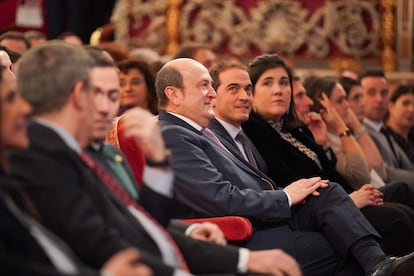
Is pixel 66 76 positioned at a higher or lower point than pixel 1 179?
higher

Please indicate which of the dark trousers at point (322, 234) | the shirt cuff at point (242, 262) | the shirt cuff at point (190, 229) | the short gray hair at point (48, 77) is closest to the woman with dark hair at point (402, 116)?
the dark trousers at point (322, 234)

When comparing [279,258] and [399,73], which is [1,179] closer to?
[279,258]

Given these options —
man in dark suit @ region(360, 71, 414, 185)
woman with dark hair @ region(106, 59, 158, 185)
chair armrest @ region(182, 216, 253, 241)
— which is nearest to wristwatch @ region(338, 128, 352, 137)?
man in dark suit @ region(360, 71, 414, 185)

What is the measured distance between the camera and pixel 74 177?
2.74 m

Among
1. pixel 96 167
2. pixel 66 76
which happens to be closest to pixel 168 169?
pixel 96 167

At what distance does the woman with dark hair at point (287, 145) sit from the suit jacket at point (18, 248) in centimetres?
253

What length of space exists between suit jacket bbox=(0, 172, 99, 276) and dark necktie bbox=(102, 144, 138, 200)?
623 millimetres

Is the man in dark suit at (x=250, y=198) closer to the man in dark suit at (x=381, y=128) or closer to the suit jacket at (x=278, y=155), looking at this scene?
the suit jacket at (x=278, y=155)

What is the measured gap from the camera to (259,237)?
13.8ft

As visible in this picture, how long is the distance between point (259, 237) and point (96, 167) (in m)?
1.43

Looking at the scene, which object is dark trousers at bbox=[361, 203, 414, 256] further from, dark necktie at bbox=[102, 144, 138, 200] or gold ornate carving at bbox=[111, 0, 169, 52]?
gold ornate carving at bbox=[111, 0, 169, 52]

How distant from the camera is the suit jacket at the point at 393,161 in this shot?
6.21m

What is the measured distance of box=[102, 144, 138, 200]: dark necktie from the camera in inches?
124

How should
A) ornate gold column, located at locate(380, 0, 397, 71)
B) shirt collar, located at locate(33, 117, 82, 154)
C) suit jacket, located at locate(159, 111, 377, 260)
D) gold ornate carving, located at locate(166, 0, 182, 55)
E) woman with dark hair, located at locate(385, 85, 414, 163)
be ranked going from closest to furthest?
shirt collar, located at locate(33, 117, 82, 154), suit jacket, located at locate(159, 111, 377, 260), woman with dark hair, located at locate(385, 85, 414, 163), ornate gold column, located at locate(380, 0, 397, 71), gold ornate carving, located at locate(166, 0, 182, 55)
